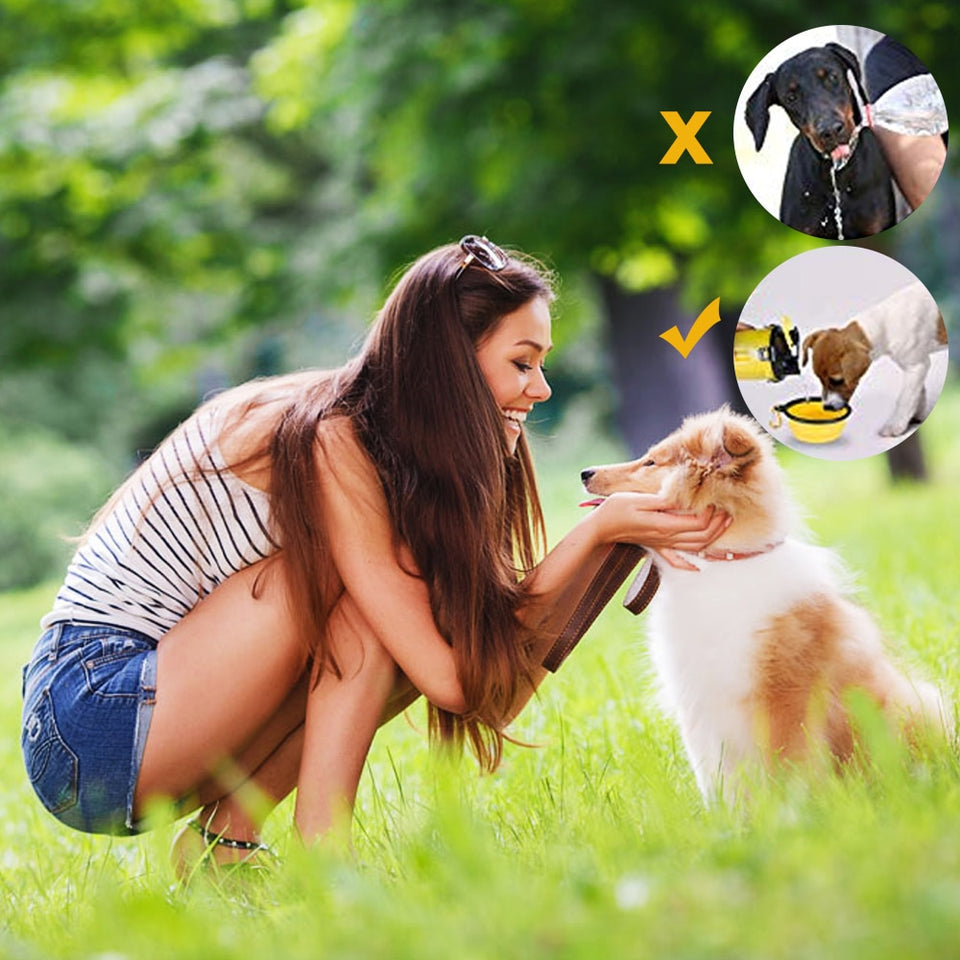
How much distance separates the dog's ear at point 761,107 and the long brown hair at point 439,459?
0.69m

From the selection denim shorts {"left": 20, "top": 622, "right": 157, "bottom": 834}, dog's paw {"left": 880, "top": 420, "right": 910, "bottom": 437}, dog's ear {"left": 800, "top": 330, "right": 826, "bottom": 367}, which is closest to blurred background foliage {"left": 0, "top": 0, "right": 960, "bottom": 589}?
dog's ear {"left": 800, "top": 330, "right": 826, "bottom": 367}

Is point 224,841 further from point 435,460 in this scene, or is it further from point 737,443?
point 737,443

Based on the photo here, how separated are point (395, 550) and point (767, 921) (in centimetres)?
147

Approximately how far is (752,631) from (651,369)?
30.2ft

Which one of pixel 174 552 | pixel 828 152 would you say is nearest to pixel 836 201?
pixel 828 152

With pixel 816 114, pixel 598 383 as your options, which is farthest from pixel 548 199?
pixel 598 383

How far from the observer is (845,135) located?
3.21 metres

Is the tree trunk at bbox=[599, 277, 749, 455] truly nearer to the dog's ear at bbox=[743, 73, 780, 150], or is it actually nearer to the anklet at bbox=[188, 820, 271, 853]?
the dog's ear at bbox=[743, 73, 780, 150]

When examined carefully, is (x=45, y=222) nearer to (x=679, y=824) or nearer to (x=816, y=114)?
(x=816, y=114)

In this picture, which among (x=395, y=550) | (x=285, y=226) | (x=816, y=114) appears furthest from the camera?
(x=285, y=226)

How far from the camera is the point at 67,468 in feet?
58.3

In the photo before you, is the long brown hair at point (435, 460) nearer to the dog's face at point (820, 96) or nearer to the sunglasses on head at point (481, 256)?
the sunglasses on head at point (481, 256)

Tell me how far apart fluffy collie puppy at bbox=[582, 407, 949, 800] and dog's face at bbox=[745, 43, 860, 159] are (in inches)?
27.2

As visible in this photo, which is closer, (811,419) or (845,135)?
(811,419)
